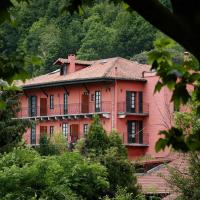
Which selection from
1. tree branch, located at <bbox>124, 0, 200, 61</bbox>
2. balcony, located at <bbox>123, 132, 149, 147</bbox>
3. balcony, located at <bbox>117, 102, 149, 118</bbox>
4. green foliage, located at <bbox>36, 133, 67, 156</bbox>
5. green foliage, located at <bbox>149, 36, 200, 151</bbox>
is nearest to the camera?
tree branch, located at <bbox>124, 0, 200, 61</bbox>

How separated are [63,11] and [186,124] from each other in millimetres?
17394

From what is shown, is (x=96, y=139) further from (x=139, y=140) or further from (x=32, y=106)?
(x=32, y=106)

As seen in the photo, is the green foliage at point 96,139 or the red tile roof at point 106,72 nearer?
the green foliage at point 96,139

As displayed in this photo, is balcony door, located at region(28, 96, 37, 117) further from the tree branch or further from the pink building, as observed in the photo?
the tree branch

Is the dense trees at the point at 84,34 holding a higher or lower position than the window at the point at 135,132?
higher

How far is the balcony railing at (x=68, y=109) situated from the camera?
53725 millimetres

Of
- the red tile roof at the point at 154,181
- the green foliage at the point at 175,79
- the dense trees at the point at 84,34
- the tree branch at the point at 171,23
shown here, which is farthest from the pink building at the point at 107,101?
the tree branch at the point at 171,23

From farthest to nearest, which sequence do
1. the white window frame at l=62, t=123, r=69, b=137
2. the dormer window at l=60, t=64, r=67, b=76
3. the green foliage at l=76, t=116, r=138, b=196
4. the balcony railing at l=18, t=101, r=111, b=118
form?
the dormer window at l=60, t=64, r=67, b=76 < the white window frame at l=62, t=123, r=69, b=137 < the balcony railing at l=18, t=101, r=111, b=118 < the green foliage at l=76, t=116, r=138, b=196

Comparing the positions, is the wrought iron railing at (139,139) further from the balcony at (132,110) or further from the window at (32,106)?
the window at (32,106)

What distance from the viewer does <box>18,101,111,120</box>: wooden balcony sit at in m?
53.6

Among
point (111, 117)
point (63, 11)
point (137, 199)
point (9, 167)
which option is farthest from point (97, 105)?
point (63, 11)

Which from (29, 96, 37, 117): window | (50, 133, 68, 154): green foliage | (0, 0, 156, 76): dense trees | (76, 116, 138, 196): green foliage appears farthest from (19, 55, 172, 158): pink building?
(0, 0, 156, 76): dense trees

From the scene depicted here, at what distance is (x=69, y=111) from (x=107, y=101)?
13.1ft

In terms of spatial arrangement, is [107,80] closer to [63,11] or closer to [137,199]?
→ [137,199]
